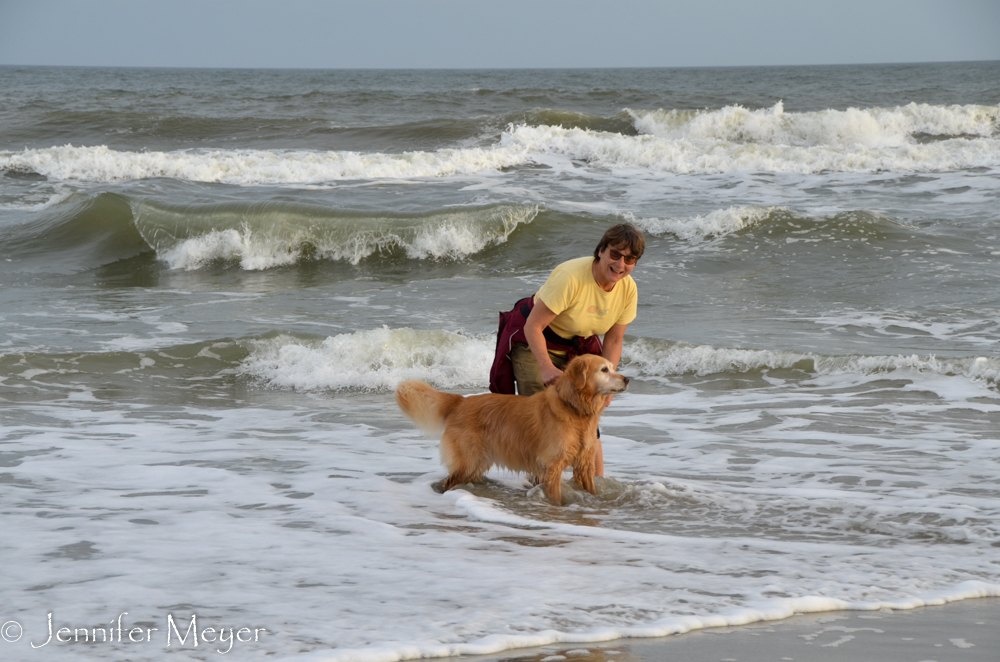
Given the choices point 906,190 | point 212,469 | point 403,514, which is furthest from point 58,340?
point 906,190

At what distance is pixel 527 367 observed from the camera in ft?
18.2

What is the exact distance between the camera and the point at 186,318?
11422 mm

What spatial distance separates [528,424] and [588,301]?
760 mm

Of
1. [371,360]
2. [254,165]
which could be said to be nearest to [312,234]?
[254,165]

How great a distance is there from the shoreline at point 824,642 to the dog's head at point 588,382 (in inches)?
61.9

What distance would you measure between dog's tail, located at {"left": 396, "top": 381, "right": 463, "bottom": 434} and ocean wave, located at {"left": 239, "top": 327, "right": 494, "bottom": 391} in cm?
356

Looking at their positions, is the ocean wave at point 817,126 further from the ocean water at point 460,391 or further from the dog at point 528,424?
the dog at point 528,424

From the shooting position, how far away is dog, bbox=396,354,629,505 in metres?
4.90

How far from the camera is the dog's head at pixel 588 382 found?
484 cm

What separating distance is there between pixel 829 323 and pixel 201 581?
8.56 metres

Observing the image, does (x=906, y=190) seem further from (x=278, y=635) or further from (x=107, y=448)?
(x=278, y=635)

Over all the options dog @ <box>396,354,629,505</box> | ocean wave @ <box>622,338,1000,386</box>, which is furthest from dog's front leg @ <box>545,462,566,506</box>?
ocean wave @ <box>622,338,1000,386</box>
